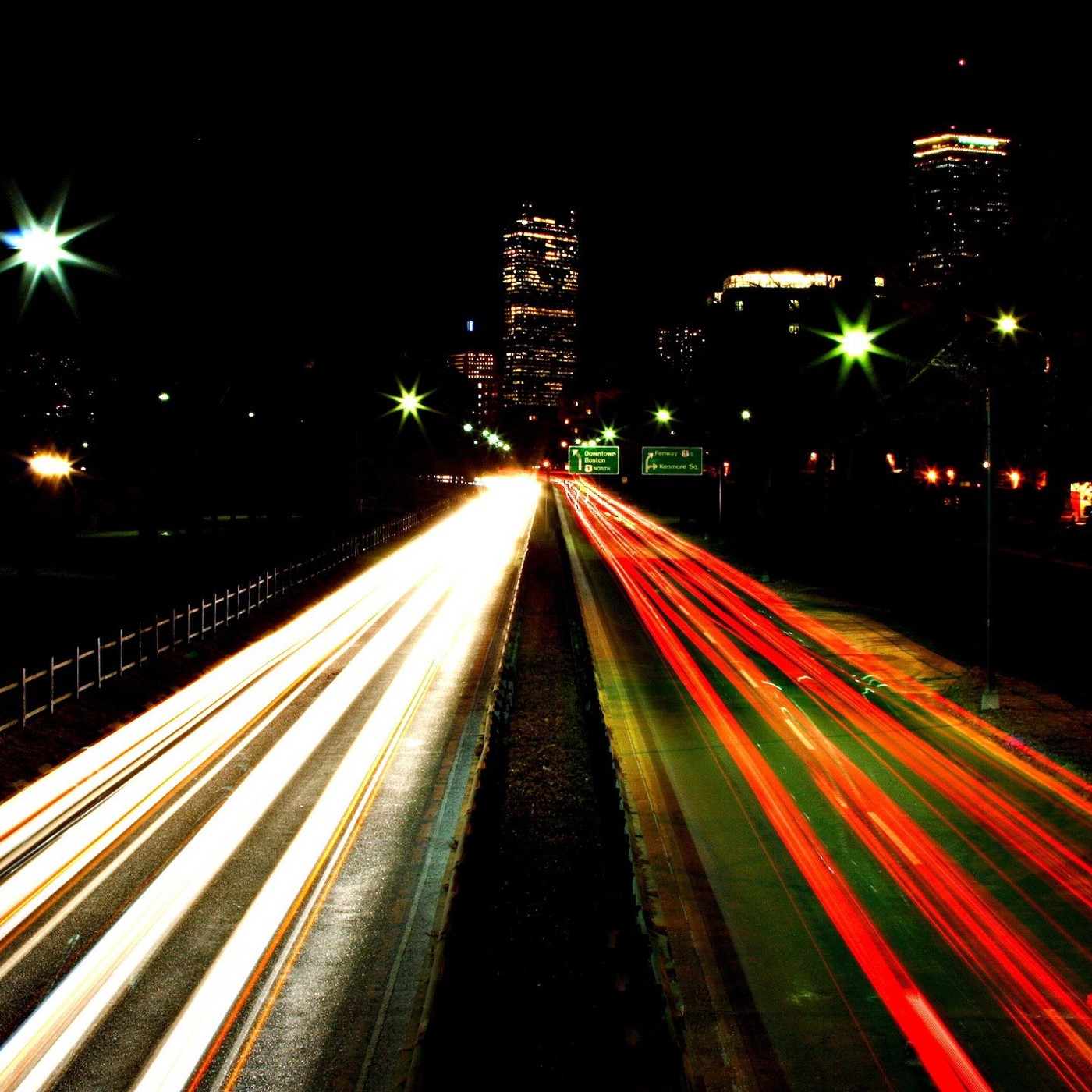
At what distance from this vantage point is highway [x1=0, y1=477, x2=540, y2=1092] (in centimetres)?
733

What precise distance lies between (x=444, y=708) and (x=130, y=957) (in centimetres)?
957

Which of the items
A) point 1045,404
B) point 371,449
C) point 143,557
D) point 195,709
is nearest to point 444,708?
point 195,709

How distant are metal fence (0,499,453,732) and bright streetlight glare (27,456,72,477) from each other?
21.5 ft

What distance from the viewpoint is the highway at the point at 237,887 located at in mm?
7328

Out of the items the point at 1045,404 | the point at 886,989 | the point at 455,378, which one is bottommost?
the point at 886,989

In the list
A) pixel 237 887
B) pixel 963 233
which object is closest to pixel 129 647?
pixel 237 887

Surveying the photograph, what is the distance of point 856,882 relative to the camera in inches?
405

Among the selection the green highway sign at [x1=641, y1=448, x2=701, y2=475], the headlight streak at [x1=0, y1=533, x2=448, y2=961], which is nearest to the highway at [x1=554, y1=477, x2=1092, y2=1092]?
the headlight streak at [x1=0, y1=533, x2=448, y2=961]

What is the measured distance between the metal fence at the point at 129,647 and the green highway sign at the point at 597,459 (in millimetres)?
19131

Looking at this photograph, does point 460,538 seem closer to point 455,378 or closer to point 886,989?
point 886,989

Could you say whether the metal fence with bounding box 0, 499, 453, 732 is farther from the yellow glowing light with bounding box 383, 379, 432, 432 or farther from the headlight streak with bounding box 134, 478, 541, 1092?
the yellow glowing light with bounding box 383, 379, 432, 432

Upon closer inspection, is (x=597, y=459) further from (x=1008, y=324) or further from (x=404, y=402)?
(x=1008, y=324)

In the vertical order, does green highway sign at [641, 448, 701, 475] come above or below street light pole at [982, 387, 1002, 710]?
above

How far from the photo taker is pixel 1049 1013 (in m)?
7.83
